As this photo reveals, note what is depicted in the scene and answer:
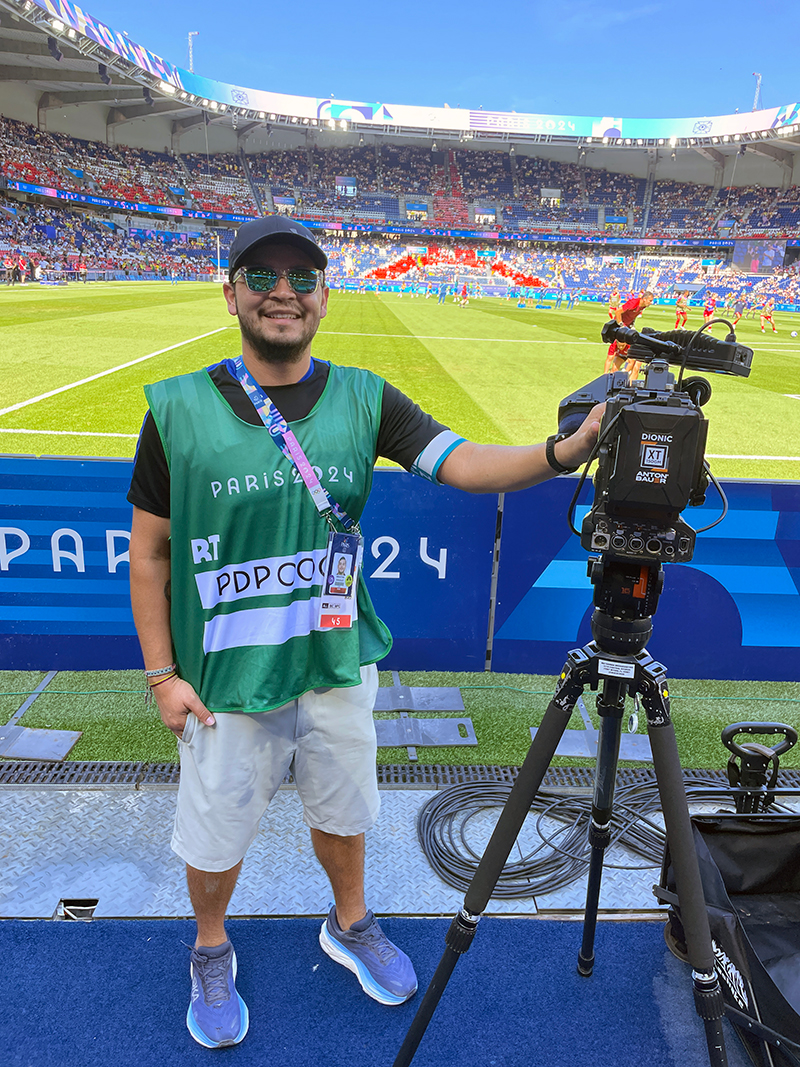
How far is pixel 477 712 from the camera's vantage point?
3.69 m

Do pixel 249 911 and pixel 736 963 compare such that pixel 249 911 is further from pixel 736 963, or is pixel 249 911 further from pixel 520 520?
pixel 520 520

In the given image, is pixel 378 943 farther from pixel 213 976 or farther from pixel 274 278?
pixel 274 278

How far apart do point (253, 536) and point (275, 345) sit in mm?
494

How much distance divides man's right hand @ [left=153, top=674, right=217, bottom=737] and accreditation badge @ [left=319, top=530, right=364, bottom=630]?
1.27 feet

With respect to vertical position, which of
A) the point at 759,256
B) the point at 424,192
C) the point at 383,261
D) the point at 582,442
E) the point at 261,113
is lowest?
the point at 582,442

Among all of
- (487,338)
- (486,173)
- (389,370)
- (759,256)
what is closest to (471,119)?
(486,173)

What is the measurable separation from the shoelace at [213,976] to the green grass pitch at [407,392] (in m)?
1.27

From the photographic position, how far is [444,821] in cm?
286

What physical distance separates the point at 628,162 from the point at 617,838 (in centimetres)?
7499

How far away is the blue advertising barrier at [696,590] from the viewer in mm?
3455

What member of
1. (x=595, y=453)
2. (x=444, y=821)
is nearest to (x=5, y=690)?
(x=444, y=821)

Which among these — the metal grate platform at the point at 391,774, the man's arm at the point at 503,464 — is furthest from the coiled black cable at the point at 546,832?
the man's arm at the point at 503,464

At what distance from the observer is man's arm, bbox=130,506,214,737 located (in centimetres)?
186

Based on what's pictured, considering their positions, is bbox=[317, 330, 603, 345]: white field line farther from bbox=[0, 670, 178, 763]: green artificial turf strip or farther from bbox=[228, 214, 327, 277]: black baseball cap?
bbox=[228, 214, 327, 277]: black baseball cap
